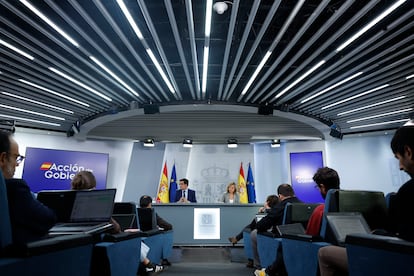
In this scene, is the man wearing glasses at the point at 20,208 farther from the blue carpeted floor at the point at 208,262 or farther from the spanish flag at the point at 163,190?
the spanish flag at the point at 163,190

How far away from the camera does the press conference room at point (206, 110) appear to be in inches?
141

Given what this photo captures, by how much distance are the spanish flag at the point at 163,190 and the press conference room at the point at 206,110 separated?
0.04 metres

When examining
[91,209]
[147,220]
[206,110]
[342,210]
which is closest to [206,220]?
[206,110]

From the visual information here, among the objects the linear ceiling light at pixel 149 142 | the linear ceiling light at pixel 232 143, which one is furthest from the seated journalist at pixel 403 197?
the linear ceiling light at pixel 149 142

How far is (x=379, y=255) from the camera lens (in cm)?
149

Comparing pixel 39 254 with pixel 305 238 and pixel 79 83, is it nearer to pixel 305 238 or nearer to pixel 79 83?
pixel 305 238

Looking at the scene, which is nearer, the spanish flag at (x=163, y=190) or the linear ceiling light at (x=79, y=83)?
the linear ceiling light at (x=79, y=83)

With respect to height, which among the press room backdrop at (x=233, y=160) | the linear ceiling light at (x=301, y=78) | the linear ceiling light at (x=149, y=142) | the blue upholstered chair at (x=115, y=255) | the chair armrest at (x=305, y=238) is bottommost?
the blue upholstered chair at (x=115, y=255)

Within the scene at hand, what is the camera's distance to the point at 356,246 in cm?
163

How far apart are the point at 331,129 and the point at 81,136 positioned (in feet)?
24.6

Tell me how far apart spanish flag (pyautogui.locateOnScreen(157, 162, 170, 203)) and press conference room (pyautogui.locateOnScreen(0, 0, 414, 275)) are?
35 millimetres

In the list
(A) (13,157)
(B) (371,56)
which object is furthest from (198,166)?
(A) (13,157)

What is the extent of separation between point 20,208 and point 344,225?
197cm

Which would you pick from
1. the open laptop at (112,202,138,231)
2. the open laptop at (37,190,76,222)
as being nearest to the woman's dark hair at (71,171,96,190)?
the open laptop at (37,190,76,222)
